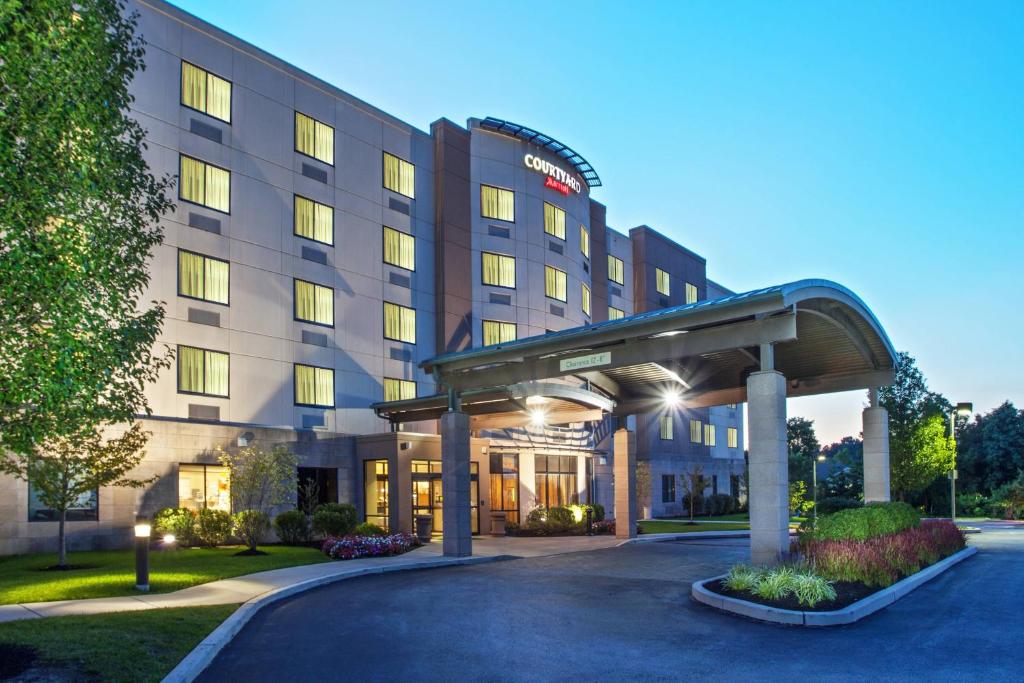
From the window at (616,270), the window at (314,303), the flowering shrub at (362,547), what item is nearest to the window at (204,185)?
the window at (314,303)

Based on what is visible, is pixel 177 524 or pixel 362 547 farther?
pixel 177 524

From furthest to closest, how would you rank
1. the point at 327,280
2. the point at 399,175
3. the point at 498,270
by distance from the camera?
1. the point at 498,270
2. the point at 399,175
3. the point at 327,280

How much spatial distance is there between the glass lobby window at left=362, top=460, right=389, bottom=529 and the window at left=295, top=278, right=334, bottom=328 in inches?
250

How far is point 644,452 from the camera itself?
54.9 metres

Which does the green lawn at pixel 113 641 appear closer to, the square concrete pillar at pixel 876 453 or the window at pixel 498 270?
the square concrete pillar at pixel 876 453

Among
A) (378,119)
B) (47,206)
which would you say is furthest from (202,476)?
(47,206)

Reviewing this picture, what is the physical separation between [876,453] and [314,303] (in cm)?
2241

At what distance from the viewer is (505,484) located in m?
41.0

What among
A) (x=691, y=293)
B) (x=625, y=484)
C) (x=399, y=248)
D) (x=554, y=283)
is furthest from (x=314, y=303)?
(x=691, y=293)

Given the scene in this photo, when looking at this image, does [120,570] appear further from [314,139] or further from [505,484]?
[505,484]

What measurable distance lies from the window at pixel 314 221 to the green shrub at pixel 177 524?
12.5 meters

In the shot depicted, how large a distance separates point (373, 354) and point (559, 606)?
75.7 ft

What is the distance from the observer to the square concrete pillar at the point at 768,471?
17500 mm

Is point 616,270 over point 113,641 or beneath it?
over
